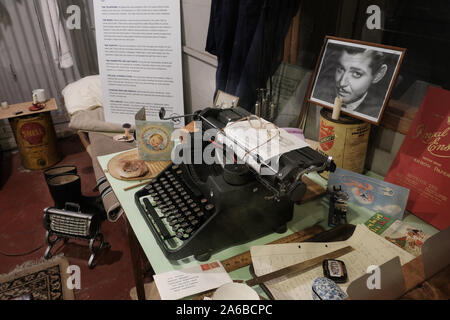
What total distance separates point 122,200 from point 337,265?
36.8 inches

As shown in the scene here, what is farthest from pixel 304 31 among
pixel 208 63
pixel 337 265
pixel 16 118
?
pixel 16 118

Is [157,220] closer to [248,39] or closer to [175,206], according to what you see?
[175,206]

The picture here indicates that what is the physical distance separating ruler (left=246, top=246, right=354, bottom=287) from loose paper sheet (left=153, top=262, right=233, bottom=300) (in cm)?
10

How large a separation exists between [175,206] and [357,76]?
929mm

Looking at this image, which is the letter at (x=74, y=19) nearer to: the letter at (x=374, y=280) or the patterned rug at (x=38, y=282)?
the patterned rug at (x=38, y=282)

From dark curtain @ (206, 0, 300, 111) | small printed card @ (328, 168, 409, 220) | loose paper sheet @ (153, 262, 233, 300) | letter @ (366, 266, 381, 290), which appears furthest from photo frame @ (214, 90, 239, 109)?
letter @ (366, 266, 381, 290)

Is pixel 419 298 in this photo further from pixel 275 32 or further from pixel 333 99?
pixel 275 32

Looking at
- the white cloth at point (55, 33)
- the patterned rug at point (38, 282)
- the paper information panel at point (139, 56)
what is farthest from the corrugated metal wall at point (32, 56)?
the patterned rug at point (38, 282)

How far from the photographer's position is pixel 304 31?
1.67 metres

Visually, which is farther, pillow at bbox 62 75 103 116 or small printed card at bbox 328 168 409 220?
pillow at bbox 62 75 103 116

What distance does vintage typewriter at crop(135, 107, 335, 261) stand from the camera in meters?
1.08

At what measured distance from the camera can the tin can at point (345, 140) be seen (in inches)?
54.1

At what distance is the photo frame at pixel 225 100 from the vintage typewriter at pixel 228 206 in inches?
16.5

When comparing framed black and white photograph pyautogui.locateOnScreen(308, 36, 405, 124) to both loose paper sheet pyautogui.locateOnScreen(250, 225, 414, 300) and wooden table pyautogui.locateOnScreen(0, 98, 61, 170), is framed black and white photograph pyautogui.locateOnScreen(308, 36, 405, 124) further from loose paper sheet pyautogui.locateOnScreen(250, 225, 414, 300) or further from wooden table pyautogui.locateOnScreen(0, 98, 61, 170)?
wooden table pyautogui.locateOnScreen(0, 98, 61, 170)
